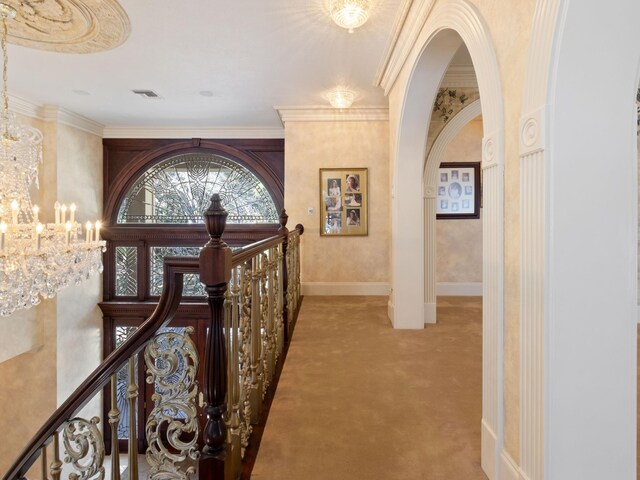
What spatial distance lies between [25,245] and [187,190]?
393cm

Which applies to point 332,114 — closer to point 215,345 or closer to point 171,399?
point 215,345

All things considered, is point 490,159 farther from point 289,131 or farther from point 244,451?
point 289,131

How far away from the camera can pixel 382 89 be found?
15.5ft

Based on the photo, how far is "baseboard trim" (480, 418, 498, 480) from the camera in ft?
5.18

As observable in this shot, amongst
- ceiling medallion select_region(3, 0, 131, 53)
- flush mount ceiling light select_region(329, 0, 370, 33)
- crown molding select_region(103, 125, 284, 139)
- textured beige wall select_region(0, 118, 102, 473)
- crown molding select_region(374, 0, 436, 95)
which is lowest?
textured beige wall select_region(0, 118, 102, 473)

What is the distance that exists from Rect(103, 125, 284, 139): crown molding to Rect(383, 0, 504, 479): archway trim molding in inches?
124

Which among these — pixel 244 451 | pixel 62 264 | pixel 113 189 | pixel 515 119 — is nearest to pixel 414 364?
pixel 244 451

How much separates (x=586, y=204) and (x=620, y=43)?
56cm

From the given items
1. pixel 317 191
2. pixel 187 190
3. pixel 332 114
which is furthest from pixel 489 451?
pixel 187 190

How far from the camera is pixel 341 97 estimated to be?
479 cm

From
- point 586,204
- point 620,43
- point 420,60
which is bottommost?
point 586,204

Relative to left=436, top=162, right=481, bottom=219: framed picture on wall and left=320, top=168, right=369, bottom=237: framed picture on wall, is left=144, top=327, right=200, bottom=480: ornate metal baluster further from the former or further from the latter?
left=436, top=162, right=481, bottom=219: framed picture on wall

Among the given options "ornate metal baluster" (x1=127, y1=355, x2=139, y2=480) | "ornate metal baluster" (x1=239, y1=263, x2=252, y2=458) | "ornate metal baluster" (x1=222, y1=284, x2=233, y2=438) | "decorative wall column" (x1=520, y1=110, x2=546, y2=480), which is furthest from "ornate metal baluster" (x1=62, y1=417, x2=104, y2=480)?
"decorative wall column" (x1=520, y1=110, x2=546, y2=480)

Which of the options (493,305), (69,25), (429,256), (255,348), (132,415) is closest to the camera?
(132,415)
